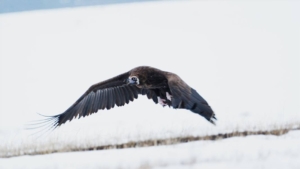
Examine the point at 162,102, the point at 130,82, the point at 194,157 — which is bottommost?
the point at 194,157

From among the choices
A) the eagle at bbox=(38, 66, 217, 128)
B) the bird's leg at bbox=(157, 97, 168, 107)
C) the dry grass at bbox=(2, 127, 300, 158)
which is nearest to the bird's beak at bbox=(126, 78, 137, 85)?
the eagle at bbox=(38, 66, 217, 128)

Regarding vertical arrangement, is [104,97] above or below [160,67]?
below

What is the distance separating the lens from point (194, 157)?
2.35m

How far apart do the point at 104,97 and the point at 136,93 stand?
0.56 feet

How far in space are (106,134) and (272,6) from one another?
3.75 feet

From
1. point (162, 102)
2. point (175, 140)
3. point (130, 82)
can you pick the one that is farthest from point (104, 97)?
point (175, 140)

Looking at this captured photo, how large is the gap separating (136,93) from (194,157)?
0.44m

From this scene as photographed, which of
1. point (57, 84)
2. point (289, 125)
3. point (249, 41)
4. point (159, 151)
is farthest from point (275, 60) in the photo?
point (57, 84)

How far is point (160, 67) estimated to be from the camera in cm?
250

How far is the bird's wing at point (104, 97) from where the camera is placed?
246cm

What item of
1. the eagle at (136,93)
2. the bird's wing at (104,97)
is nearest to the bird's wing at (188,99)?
the eagle at (136,93)

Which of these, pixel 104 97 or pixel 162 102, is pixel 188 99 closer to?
pixel 162 102

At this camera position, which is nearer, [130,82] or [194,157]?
[194,157]

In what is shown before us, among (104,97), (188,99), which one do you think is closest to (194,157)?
(188,99)
